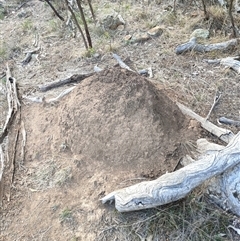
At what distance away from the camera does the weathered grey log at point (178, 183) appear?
2502 millimetres

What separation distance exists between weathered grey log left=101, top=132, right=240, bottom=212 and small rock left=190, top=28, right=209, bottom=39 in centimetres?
233

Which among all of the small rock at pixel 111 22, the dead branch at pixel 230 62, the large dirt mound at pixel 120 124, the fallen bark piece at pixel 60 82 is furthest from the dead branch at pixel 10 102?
the dead branch at pixel 230 62

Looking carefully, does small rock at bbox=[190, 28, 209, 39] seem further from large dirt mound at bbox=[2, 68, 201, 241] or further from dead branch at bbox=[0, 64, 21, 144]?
dead branch at bbox=[0, 64, 21, 144]

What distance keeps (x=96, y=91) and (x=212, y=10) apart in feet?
7.73

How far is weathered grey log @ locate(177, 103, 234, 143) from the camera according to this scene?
3102 millimetres

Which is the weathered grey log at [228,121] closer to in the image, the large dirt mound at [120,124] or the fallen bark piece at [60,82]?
the large dirt mound at [120,124]

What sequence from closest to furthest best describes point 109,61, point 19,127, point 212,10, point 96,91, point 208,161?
point 208,161 → point 96,91 → point 19,127 → point 109,61 → point 212,10

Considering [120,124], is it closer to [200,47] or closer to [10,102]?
[10,102]

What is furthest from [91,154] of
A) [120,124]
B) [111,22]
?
[111,22]

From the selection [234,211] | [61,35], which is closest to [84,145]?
[234,211]

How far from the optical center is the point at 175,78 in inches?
Answer: 157

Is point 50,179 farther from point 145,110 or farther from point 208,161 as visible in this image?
point 208,161

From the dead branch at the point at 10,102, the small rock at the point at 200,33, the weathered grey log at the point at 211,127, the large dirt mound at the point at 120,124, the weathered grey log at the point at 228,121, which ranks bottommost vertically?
the small rock at the point at 200,33

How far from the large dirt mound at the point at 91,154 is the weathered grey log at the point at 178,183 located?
232mm
